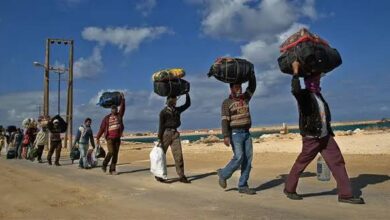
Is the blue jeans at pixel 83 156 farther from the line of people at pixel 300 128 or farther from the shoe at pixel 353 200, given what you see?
the shoe at pixel 353 200

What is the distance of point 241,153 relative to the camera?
29.3 ft

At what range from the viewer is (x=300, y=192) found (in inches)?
349

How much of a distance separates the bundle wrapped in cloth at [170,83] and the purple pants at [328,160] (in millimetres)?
4437

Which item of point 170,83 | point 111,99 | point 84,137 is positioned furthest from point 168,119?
point 84,137

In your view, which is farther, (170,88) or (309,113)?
(170,88)

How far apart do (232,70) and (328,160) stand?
8.17 feet

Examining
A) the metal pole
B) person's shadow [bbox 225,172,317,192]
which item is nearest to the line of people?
person's shadow [bbox 225,172,317,192]

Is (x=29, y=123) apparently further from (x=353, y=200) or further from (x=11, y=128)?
(x=353, y=200)

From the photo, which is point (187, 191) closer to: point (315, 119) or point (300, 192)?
point (300, 192)

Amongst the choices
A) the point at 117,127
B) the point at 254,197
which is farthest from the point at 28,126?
the point at 254,197

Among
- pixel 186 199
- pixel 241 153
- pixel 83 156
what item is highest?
pixel 241 153

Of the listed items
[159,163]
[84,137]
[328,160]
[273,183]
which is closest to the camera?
[328,160]

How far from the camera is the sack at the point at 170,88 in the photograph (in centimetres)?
1163

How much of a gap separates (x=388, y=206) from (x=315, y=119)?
1.63 meters
